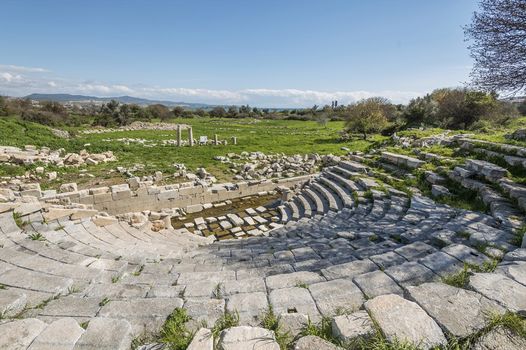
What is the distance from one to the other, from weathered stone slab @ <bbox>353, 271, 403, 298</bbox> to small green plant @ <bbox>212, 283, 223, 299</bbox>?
1.66m

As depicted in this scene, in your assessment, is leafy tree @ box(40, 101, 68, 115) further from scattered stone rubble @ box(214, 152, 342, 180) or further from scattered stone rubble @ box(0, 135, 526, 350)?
scattered stone rubble @ box(0, 135, 526, 350)

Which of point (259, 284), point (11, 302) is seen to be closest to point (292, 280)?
point (259, 284)

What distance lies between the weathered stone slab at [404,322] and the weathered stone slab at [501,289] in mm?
813

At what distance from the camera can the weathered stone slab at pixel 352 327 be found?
2188 mm

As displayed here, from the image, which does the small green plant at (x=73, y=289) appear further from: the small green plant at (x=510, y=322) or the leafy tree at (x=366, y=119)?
the leafy tree at (x=366, y=119)

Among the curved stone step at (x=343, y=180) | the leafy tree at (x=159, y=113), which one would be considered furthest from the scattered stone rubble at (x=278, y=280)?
the leafy tree at (x=159, y=113)

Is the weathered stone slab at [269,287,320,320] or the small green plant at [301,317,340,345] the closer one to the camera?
the small green plant at [301,317,340,345]

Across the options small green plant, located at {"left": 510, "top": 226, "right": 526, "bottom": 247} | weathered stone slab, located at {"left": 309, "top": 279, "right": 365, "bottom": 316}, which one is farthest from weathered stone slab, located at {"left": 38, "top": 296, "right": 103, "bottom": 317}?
small green plant, located at {"left": 510, "top": 226, "right": 526, "bottom": 247}

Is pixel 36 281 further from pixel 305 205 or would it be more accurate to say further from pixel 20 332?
pixel 305 205

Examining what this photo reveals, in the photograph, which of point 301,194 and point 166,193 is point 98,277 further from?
point 301,194

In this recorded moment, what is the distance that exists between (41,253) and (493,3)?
15.1m

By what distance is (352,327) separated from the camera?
7.46ft

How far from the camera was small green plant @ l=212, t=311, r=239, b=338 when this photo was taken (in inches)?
96.5

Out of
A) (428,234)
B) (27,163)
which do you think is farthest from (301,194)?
(27,163)
